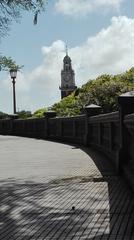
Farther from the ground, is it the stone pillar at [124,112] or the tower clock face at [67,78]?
the tower clock face at [67,78]

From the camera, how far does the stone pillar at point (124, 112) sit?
484 inches

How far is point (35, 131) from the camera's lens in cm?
3794

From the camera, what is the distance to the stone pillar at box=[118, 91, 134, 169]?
12289 mm

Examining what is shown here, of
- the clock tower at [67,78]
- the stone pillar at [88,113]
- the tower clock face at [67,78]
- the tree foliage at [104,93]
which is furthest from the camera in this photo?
the tower clock face at [67,78]

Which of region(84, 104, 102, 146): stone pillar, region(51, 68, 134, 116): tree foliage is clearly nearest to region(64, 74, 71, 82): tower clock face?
region(51, 68, 134, 116): tree foliage

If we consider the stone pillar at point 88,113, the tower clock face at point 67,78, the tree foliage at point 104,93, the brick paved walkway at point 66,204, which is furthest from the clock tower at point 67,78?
the brick paved walkway at point 66,204

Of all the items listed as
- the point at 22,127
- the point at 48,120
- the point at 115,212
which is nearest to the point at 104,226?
the point at 115,212

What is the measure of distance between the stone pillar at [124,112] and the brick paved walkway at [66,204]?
1.67ft

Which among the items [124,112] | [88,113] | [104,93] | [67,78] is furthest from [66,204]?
[67,78]

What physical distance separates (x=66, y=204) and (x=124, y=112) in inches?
145

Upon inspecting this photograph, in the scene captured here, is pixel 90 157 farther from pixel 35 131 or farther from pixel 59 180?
pixel 35 131

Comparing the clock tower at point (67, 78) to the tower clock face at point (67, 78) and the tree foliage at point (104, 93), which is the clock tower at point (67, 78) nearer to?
the tower clock face at point (67, 78)

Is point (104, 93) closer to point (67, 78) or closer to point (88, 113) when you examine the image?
point (88, 113)

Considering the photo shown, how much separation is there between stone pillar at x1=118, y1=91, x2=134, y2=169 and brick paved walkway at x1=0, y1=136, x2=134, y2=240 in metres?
0.51
